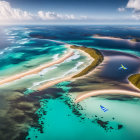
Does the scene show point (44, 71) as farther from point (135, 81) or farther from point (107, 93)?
point (135, 81)

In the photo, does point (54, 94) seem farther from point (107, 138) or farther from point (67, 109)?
point (107, 138)

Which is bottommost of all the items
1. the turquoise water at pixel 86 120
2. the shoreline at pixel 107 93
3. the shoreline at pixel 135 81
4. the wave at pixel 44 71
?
the turquoise water at pixel 86 120

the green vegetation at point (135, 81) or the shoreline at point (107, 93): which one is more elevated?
the green vegetation at point (135, 81)

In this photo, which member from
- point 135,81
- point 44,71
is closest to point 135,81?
point 135,81

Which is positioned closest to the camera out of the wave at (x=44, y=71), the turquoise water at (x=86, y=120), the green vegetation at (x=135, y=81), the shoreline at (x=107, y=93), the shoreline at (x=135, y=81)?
the turquoise water at (x=86, y=120)

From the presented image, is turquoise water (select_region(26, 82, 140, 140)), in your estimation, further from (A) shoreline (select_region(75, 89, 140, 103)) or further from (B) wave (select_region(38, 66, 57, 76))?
(B) wave (select_region(38, 66, 57, 76))

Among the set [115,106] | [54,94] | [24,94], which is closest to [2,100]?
[24,94]

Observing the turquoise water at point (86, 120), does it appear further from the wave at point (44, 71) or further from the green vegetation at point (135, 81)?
the wave at point (44, 71)

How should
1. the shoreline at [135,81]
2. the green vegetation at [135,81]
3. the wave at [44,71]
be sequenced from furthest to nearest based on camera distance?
the wave at [44,71] → the green vegetation at [135,81] → the shoreline at [135,81]

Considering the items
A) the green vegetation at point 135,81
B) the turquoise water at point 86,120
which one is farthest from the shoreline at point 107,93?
the green vegetation at point 135,81

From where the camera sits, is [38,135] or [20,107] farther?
[20,107]

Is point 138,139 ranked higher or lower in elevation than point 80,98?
lower
